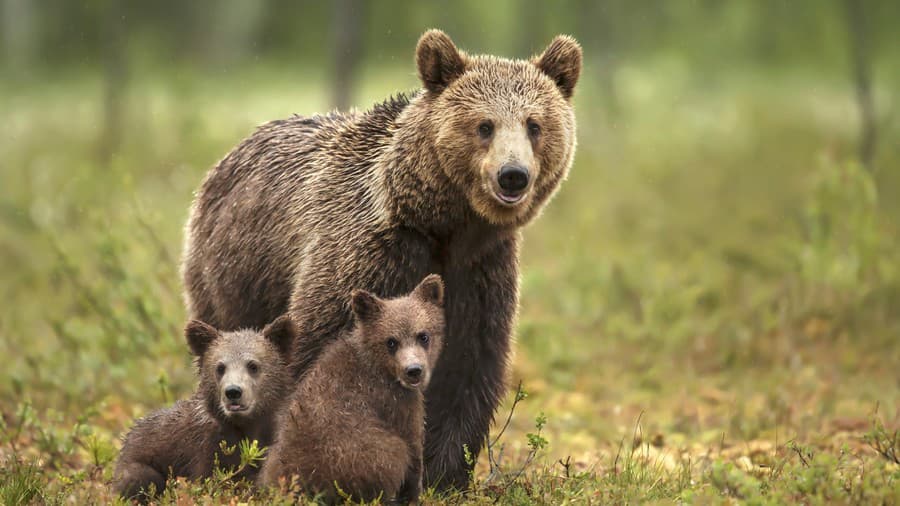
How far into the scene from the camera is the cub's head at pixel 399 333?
5641mm

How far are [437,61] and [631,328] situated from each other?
5306 millimetres

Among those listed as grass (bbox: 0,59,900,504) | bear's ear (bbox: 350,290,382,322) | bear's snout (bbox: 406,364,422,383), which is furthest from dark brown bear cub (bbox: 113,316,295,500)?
bear's snout (bbox: 406,364,422,383)

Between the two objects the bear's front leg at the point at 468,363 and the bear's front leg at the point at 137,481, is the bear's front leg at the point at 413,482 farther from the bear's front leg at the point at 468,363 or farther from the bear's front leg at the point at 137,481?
the bear's front leg at the point at 137,481

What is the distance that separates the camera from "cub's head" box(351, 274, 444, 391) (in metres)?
5.64

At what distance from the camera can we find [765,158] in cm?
1698

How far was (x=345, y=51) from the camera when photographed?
52.7ft

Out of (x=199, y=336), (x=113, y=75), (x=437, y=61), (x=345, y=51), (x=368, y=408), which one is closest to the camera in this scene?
(x=368, y=408)

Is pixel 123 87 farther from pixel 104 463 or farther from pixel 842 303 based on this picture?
pixel 104 463

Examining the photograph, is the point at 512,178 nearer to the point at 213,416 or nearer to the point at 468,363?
the point at 468,363

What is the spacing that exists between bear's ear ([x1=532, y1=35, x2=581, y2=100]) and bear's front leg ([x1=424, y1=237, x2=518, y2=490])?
1006mm

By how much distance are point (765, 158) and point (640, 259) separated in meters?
5.07

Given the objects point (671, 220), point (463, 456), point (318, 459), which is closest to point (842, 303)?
point (671, 220)

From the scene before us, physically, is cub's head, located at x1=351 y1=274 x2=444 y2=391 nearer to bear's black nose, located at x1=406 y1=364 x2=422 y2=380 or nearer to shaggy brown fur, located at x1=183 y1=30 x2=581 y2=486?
bear's black nose, located at x1=406 y1=364 x2=422 y2=380

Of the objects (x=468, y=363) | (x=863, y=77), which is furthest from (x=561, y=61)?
(x=863, y=77)
